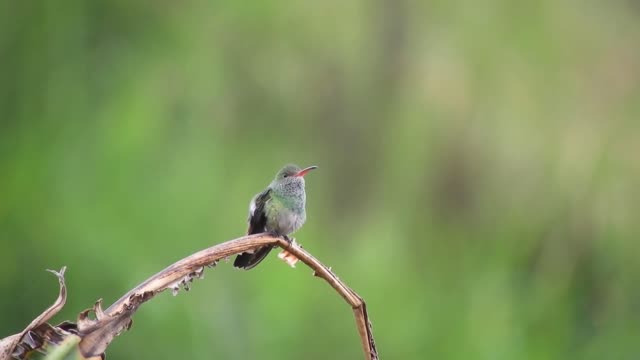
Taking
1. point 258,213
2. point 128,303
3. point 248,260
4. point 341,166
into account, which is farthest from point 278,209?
point 341,166

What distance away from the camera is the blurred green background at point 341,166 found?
3.21m

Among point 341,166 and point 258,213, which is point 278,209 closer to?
point 258,213

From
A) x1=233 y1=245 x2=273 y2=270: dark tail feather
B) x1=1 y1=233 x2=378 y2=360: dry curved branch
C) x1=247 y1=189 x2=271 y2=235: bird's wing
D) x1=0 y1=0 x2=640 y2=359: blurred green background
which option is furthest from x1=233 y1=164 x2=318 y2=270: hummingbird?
x1=0 y1=0 x2=640 y2=359: blurred green background

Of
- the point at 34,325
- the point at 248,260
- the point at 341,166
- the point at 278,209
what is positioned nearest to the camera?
the point at 34,325

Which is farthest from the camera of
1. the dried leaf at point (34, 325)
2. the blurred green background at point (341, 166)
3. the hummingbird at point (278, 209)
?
the blurred green background at point (341, 166)

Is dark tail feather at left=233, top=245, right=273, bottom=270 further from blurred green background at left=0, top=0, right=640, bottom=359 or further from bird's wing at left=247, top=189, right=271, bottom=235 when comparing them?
blurred green background at left=0, top=0, right=640, bottom=359

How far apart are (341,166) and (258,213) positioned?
78.1 inches

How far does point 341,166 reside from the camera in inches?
142

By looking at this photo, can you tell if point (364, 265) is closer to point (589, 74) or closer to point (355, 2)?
point (355, 2)

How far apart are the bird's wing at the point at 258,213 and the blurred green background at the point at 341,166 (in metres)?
1.44

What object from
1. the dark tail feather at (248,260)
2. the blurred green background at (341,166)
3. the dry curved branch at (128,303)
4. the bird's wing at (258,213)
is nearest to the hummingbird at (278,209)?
the bird's wing at (258,213)

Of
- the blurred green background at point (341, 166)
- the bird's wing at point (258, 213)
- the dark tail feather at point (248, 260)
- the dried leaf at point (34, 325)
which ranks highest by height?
the blurred green background at point (341, 166)

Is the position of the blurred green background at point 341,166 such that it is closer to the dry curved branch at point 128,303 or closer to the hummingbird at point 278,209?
the hummingbird at point 278,209

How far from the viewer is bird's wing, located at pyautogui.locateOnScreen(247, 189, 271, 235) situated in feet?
5.30
